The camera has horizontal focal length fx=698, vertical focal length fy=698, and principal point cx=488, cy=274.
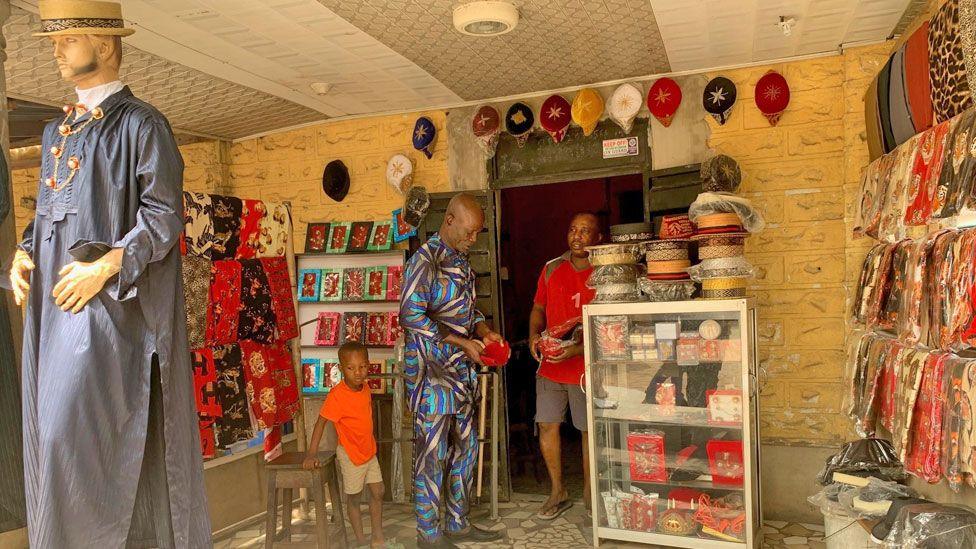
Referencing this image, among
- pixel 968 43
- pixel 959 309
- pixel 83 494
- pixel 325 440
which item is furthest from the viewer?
pixel 325 440

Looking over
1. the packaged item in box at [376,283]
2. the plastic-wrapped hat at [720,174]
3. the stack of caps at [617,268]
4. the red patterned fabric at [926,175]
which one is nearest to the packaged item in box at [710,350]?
the stack of caps at [617,268]

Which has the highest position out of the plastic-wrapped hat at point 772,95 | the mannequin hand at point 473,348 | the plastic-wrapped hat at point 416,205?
the plastic-wrapped hat at point 772,95

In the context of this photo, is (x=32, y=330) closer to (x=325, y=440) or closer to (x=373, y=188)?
(x=325, y=440)

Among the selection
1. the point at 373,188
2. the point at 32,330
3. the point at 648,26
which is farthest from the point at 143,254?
the point at 373,188

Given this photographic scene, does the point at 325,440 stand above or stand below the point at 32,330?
below

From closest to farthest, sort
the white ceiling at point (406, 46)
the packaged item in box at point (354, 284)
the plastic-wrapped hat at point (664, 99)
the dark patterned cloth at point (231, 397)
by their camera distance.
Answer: the white ceiling at point (406, 46), the dark patterned cloth at point (231, 397), the plastic-wrapped hat at point (664, 99), the packaged item in box at point (354, 284)

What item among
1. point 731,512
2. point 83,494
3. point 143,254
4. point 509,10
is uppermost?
point 509,10

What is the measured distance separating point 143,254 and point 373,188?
12.1 ft

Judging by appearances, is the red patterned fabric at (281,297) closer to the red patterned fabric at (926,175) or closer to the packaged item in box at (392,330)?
the packaged item in box at (392,330)

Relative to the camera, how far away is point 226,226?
400 centimetres

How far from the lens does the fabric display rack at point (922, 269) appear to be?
8.14ft

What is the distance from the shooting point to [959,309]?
8.14 feet

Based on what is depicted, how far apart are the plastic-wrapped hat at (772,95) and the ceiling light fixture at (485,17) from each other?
6.23 feet

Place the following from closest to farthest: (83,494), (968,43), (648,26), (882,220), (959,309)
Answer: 1. (83,494)
2. (968,43)
3. (959,309)
4. (882,220)
5. (648,26)
